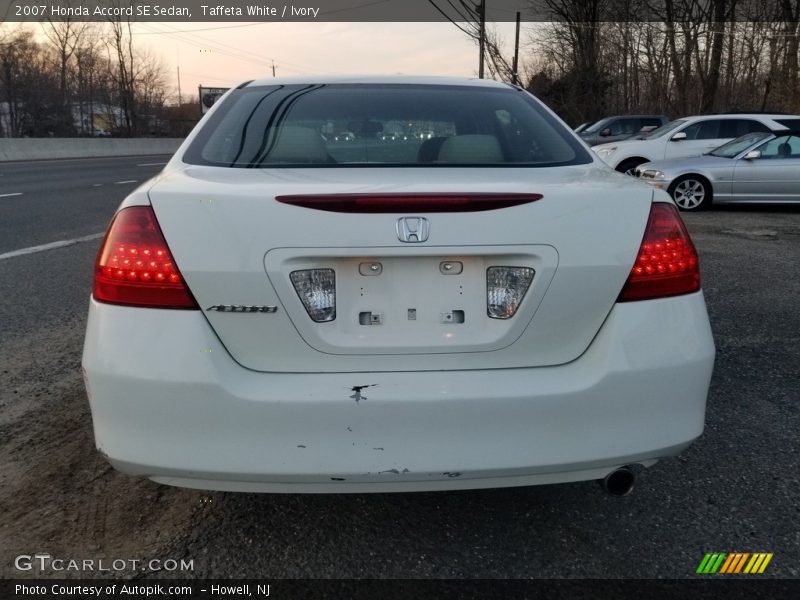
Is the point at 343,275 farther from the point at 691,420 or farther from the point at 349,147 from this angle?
the point at 691,420

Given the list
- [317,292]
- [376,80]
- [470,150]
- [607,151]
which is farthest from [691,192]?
[317,292]

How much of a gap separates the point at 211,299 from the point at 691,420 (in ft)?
4.79

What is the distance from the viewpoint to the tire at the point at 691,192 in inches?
448

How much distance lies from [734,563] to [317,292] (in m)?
1.56

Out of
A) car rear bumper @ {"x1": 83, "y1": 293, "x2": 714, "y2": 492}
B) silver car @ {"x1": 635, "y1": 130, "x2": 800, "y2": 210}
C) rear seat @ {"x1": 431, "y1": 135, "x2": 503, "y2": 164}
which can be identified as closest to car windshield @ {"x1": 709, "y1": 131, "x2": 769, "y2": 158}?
silver car @ {"x1": 635, "y1": 130, "x2": 800, "y2": 210}

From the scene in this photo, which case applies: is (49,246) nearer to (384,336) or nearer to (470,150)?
(470,150)

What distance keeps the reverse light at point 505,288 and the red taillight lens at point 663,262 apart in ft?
0.96

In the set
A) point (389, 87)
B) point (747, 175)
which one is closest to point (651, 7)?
point (747, 175)

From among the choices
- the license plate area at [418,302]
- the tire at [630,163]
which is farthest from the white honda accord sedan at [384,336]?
the tire at [630,163]

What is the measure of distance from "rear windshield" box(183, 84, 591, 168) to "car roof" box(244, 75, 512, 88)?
0.23ft

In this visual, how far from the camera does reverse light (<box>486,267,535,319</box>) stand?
6.45ft

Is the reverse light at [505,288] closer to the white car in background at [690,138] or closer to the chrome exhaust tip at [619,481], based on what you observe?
the chrome exhaust tip at [619,481]

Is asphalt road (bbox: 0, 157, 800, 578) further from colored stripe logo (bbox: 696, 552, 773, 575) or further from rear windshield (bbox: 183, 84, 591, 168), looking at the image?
rear windshield (bbox: 183, 84, 591, 168)

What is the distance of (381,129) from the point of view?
2752 mm
